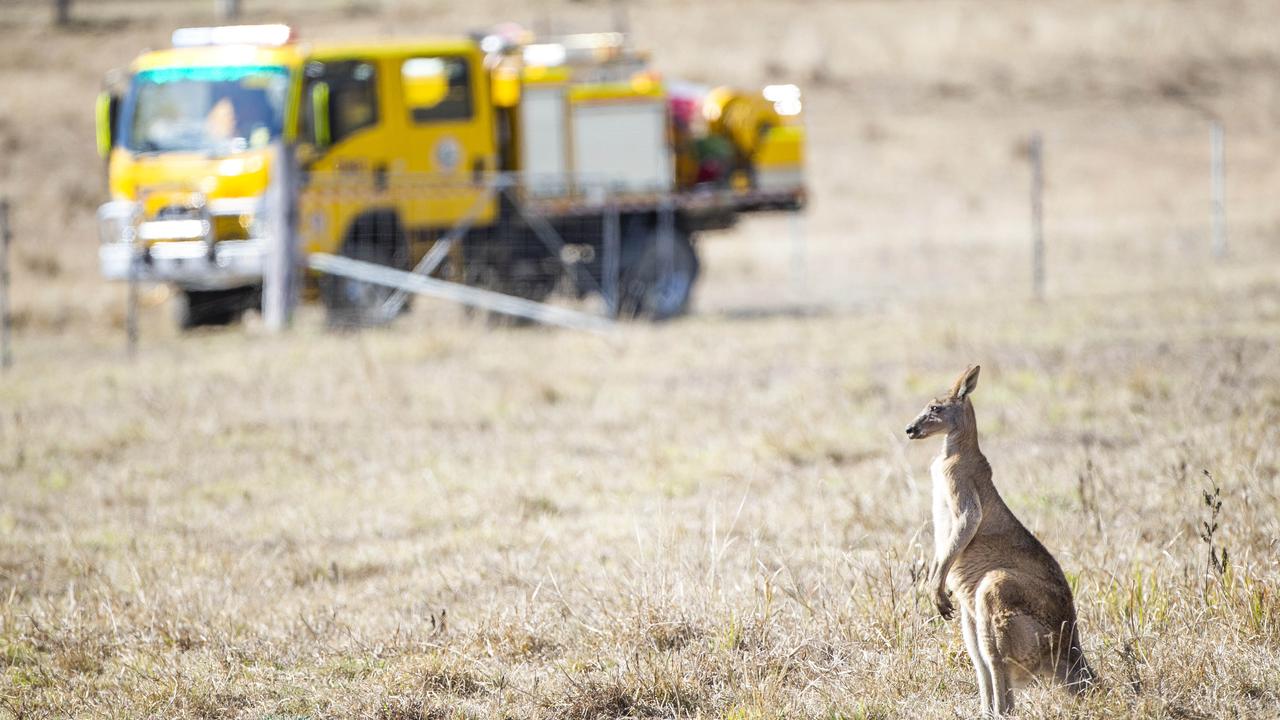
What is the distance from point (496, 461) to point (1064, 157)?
29.1m

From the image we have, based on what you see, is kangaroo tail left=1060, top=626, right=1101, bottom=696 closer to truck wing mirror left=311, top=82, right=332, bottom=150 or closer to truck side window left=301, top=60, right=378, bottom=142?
truck wing mirror left=311, top=82, right=332, bottom=150

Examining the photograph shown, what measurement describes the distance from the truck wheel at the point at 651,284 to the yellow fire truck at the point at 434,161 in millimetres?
23

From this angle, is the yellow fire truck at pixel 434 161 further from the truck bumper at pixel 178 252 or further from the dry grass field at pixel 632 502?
the dry grass field at pixel 632 502

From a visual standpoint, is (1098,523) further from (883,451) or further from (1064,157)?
(1064,157)

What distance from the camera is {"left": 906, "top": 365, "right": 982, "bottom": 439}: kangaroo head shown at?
13.0 ft

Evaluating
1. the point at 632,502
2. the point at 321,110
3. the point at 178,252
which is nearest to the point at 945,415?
the point at 632,502

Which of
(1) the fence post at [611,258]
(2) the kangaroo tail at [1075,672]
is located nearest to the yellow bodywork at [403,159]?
(1) the fence post at [611,258]

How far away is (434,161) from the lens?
1577 cm

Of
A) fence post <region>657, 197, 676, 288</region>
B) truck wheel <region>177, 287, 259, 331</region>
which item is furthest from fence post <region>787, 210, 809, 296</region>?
truck wheel <region>177, 287, 259, 331</region>

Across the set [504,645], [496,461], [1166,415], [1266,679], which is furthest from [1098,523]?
[496,461]

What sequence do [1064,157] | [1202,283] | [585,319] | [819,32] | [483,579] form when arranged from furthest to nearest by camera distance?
[819,32], [1064,157], [1202,283], [585,319], [483,579]

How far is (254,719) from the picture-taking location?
4.36 m

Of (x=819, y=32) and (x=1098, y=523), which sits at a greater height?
(x=819, y=32)

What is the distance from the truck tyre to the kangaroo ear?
1125 centimetres
